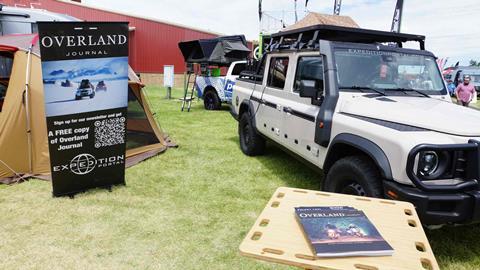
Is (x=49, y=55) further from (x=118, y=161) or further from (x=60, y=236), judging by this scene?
(x=60, y=236)

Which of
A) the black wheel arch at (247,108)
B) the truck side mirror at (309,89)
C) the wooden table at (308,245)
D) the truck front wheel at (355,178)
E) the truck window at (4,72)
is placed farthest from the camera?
the black wheel arch at (247,108)

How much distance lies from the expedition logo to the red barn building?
20423 millimetres

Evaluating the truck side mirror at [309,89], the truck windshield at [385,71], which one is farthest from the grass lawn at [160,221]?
the truck windshield at [385,71]

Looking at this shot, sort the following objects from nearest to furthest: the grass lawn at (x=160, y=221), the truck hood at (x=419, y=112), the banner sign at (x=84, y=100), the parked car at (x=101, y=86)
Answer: the truck hood at (x=419, y=112)
the grass lawn at (x=160, y=221)
the banner sign at (x=84, y=100)
the parked car at (x=101, y=86)

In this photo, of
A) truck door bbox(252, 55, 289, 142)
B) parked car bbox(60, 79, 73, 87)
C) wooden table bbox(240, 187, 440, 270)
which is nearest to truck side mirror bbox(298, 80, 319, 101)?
truck door bbox(252, 55, 289, 142)

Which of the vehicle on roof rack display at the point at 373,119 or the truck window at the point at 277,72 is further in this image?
the truck window at the point at 277,72

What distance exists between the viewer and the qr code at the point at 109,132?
459cm

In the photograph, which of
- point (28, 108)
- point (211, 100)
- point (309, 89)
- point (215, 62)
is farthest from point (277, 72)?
point (211, 100)

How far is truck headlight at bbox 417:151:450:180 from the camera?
2.72 meters

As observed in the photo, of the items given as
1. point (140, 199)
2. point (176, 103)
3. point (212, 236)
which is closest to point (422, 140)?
point (212, 236)

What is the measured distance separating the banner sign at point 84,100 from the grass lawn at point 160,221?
0.33m

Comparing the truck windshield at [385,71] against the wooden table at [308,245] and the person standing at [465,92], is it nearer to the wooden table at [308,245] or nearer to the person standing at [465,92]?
the wooden table at [308,245]

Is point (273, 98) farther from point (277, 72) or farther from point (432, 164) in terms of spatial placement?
point (432, 164)

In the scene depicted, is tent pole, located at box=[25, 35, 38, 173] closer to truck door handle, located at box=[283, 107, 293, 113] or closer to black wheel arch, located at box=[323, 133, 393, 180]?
truck door handle, located at box=[283, 107, 293, 113]
